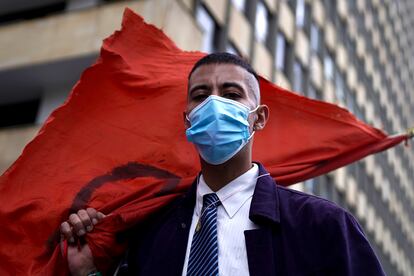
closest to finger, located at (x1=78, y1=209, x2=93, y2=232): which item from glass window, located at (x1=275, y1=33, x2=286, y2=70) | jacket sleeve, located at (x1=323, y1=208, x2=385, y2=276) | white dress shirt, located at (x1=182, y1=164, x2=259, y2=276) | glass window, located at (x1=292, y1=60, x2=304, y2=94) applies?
white dress shirt, located at (x1=182, y1=164, x2=259, y2=276)

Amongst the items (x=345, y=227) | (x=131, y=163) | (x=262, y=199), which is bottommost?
(x=345, y=227)

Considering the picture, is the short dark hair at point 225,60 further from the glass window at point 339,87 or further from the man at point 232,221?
the glass window at point 339,87

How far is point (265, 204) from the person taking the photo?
7.99 feet

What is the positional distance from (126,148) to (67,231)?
81 cm

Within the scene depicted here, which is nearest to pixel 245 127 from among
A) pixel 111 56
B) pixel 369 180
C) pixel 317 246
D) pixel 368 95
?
A: pixel 317 246

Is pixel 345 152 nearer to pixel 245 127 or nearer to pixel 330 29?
pixel 245 127

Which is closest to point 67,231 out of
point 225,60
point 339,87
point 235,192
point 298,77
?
point 235,192

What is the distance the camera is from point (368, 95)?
1179 inches

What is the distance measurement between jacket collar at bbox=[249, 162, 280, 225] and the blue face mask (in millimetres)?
221

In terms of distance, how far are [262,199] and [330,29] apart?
22985 millimetres

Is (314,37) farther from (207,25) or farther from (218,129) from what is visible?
(218,129)

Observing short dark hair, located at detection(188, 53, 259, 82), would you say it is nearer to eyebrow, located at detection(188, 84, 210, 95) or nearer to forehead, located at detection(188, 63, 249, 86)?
forehead, located at detection(188, 63, 249, 86)

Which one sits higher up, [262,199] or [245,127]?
[245,127]

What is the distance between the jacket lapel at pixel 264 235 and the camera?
2.25m
